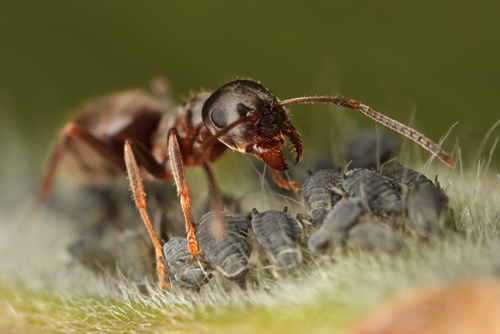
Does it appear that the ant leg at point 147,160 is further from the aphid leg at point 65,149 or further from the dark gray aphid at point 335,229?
the dark gray aphid at point 335,229

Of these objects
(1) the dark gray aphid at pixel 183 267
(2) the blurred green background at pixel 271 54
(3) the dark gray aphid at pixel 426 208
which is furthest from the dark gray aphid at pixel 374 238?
(2) the blurred green background at pixel 271 54

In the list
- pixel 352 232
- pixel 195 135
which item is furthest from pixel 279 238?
pixel 195 135

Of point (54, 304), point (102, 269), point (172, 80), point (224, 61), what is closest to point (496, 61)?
point (224, 61)

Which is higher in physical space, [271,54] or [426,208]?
[271,54]

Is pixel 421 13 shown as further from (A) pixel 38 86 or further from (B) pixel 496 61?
(A) pixel 38 86

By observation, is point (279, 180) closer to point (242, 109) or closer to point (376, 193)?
point (242, 109)

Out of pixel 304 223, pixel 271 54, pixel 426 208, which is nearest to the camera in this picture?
pixel 426 208

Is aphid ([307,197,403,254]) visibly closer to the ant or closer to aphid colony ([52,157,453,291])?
aphid colony ([52,157,453,291])
